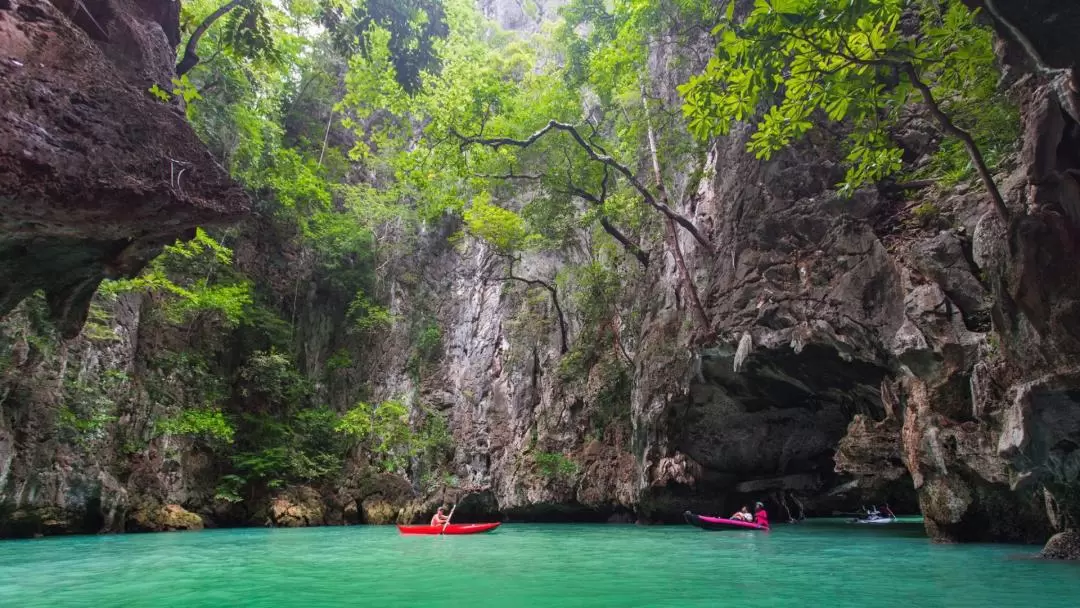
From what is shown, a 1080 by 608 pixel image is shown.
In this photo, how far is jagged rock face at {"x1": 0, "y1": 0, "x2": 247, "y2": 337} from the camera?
439 cm

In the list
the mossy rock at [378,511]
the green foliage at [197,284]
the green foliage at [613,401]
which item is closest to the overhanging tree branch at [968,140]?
the green foliage at [613,401]

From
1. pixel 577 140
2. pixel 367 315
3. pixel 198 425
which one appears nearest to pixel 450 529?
pixel 198 425

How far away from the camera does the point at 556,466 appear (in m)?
16.2

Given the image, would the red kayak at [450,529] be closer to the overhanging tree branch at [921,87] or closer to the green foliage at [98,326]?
the green foliage at [98,326]

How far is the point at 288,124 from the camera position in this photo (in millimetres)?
22734

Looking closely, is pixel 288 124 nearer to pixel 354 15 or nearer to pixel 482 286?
pixel 482 286

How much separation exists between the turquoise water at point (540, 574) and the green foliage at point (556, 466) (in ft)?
16.3

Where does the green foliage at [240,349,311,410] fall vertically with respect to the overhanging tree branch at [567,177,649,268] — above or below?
below

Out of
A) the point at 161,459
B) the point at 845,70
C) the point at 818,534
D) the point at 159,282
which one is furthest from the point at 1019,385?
the point at 161,459

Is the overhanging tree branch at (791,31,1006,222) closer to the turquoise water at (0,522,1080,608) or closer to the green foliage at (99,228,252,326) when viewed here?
the turquoise water at (0,522,1080,608)

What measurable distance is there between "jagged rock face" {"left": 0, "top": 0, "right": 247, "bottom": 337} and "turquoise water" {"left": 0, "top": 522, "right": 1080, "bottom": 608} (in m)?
3.18

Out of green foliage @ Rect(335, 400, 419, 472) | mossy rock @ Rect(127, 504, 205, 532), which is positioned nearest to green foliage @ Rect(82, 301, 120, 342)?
mossy rock @ Rect(127, 504, 205, 532)

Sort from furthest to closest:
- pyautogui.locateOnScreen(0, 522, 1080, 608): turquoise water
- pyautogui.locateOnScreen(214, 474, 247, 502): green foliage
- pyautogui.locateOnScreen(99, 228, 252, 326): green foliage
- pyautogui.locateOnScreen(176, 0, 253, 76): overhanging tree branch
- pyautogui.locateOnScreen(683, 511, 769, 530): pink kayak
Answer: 1. pyautogui.locateOnScreen(214, 474, 247, 502): green foliage
2. pyautogui.locateOnScreen(99, 228, 252, 326): green foliage
3. pyautogui.locateOnScreen(683, 511, 769, 530): pink kayak
4. pyautogui.locateOnScreen(176, 0, 253, 76): overhanging tree branch
5. pyautogui.locateOnScreen(0, 522, 1080, 608): turquoise water

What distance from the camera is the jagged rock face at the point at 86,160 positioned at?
4395mm
